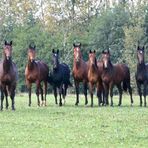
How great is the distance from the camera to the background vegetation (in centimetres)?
6391

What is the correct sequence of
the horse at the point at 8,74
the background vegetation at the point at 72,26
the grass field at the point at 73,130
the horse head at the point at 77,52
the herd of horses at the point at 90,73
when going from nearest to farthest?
1. the grass field at the point at 73,130
2. the horse at the point at 8,74
3. the herd of horses at the point at 90,73
4. the horse head at the point at 77,52
5. the background vegetation at the point at 72,26

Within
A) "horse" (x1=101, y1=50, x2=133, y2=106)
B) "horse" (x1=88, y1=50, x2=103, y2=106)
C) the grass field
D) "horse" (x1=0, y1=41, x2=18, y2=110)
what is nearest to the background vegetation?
"horse" (x1=101, y1=50, x2=133, y2=106)

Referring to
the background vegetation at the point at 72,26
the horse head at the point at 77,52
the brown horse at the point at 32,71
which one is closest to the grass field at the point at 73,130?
the brown horse at the point at 32,71

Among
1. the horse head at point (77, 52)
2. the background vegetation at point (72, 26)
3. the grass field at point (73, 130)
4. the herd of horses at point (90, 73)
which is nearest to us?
the grass field at point (73, 130)

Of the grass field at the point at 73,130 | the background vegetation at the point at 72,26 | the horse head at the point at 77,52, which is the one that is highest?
the background vegetation at the point at 72,26

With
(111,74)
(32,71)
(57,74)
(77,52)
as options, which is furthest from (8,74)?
(111,74)

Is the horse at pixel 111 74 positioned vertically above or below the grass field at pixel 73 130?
above

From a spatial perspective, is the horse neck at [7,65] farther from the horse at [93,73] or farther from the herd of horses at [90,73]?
the horse at [93,73]

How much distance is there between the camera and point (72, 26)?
70.6 meters

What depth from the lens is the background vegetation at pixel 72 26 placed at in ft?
210

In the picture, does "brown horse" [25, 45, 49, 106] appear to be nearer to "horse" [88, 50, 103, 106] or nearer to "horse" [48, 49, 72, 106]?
"horse" [48, 49, 72, 106]

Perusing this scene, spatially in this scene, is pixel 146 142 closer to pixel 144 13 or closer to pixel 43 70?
pixel 43 70

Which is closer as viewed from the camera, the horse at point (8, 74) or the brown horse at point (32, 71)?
the horse at point (8, 74)

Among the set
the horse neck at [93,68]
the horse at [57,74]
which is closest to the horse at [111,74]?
the horse neck at [93,68]
